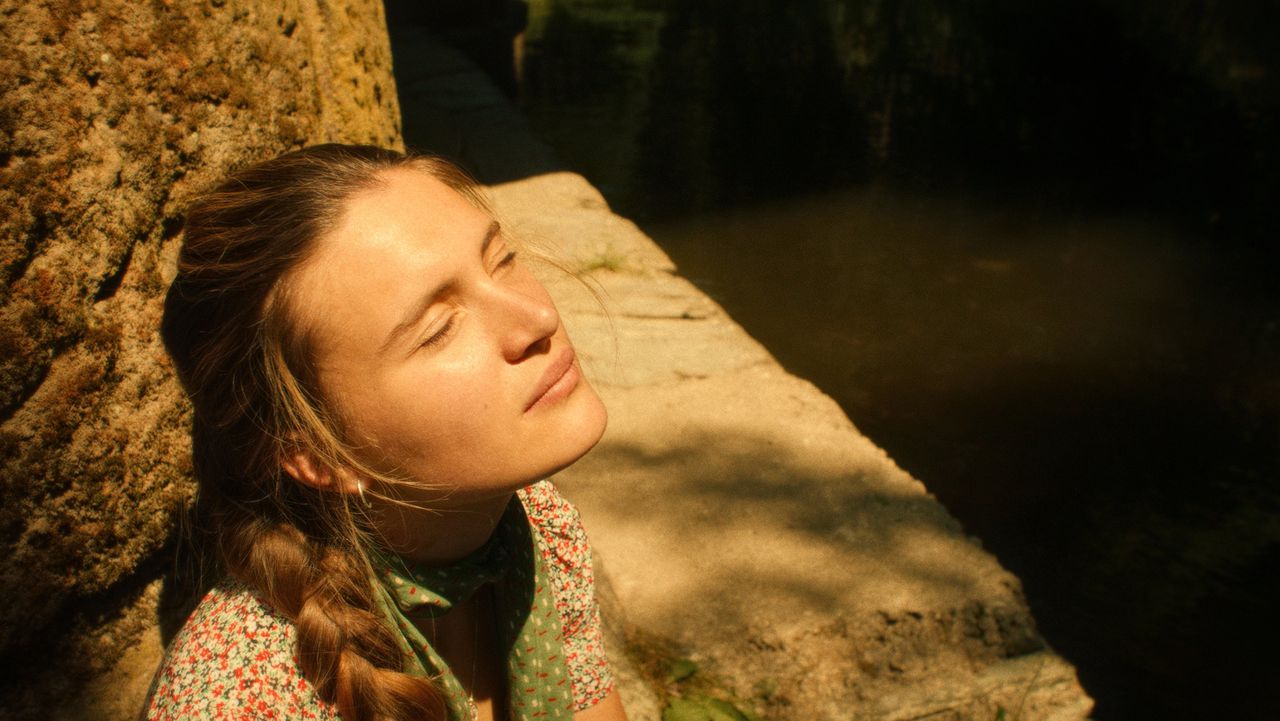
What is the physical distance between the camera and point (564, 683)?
134 centimetres

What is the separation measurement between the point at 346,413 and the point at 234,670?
26 centimetres

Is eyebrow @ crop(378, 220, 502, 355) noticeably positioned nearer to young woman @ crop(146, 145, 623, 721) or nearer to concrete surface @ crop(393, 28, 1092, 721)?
young woman @ crop(146, 145, 623, 721)

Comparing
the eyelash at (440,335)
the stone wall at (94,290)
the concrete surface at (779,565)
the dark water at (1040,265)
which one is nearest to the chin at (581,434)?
the eyelash at (440,335)

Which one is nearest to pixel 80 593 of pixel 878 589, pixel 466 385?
pixel 466 385

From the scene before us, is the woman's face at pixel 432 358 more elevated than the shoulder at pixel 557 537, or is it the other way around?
the woman's face at pixel 432 358

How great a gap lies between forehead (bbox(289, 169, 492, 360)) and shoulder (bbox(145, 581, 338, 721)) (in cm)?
28

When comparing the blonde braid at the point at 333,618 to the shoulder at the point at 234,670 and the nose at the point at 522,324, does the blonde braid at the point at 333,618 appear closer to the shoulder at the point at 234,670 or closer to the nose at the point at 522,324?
the shoulder at the point at 234,670

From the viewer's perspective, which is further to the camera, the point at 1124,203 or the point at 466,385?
the point at 1124,203

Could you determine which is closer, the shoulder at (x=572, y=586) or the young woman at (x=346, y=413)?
the young woman at (x=346, y=413)

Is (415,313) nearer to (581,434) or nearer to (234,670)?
(581,434)

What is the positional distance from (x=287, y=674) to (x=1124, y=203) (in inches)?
194

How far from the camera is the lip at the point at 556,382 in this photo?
110cm

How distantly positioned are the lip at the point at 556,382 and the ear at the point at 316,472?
0.20 meters

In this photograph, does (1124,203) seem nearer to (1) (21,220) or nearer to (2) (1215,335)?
(2) (1215,335)
